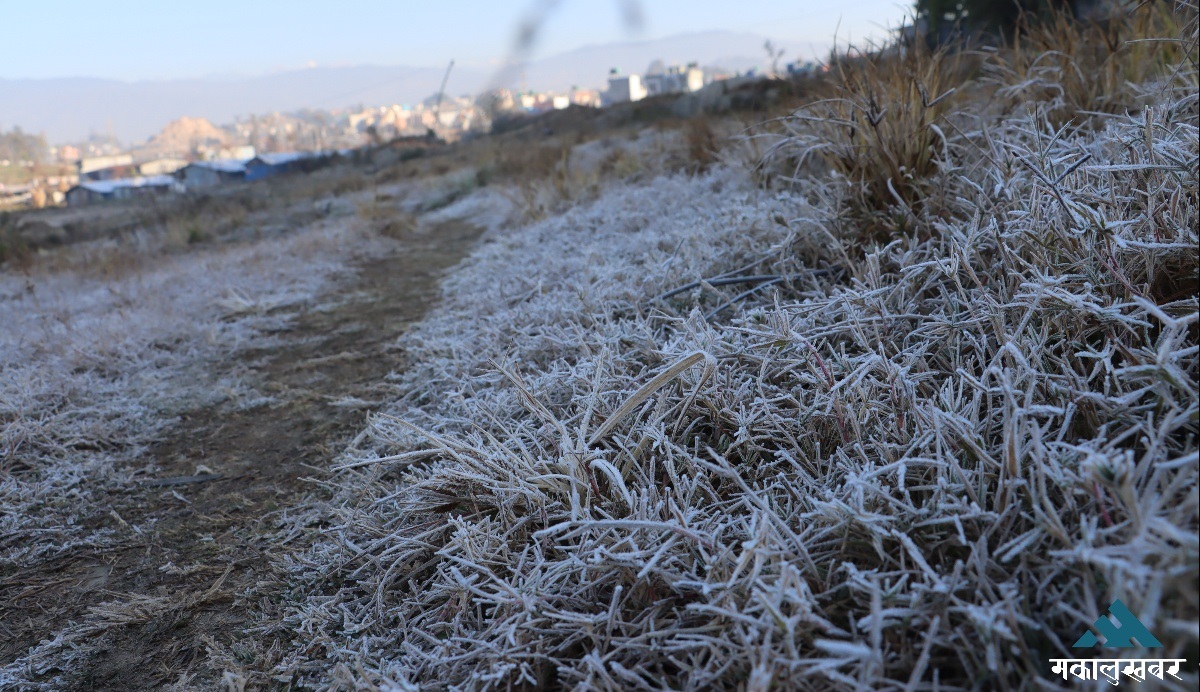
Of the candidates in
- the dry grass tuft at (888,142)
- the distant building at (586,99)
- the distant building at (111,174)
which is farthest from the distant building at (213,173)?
the dry grass tuft at (888,142)

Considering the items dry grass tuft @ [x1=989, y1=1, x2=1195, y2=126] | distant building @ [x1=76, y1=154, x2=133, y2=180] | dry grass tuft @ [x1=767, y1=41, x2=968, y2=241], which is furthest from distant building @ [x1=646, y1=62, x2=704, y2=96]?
distant building @ [x1=76, y1=154, x2=133, y2=180]

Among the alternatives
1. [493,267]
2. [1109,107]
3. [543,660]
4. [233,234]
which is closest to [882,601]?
[543,660]

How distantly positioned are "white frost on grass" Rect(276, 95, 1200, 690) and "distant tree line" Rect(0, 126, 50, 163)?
124m

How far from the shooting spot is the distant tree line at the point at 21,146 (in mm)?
92062

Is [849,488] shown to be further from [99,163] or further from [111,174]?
[99,163]

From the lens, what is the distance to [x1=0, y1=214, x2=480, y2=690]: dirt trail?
1434 millimetres

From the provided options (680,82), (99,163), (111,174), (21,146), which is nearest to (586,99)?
(680,82)

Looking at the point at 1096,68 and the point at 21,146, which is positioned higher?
the point at 21,146

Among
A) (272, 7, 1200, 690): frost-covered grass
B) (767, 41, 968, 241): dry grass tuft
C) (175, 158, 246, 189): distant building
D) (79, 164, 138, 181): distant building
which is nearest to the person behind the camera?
(272, 7, 1200, 690): frost-covered grass

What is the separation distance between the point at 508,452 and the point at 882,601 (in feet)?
2.87

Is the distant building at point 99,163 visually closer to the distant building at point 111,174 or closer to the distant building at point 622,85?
the distant building at point 111,174

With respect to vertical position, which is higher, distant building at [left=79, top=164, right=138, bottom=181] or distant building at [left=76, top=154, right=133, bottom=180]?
distant building at [left=76, top=154, right=133, bottom=180]

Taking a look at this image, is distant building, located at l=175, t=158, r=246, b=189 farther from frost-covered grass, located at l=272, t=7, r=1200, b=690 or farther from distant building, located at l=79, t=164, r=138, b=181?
frost-covered grass, located at l=272, t=7, r=1200, b=690

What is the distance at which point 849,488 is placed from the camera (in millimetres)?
1205
